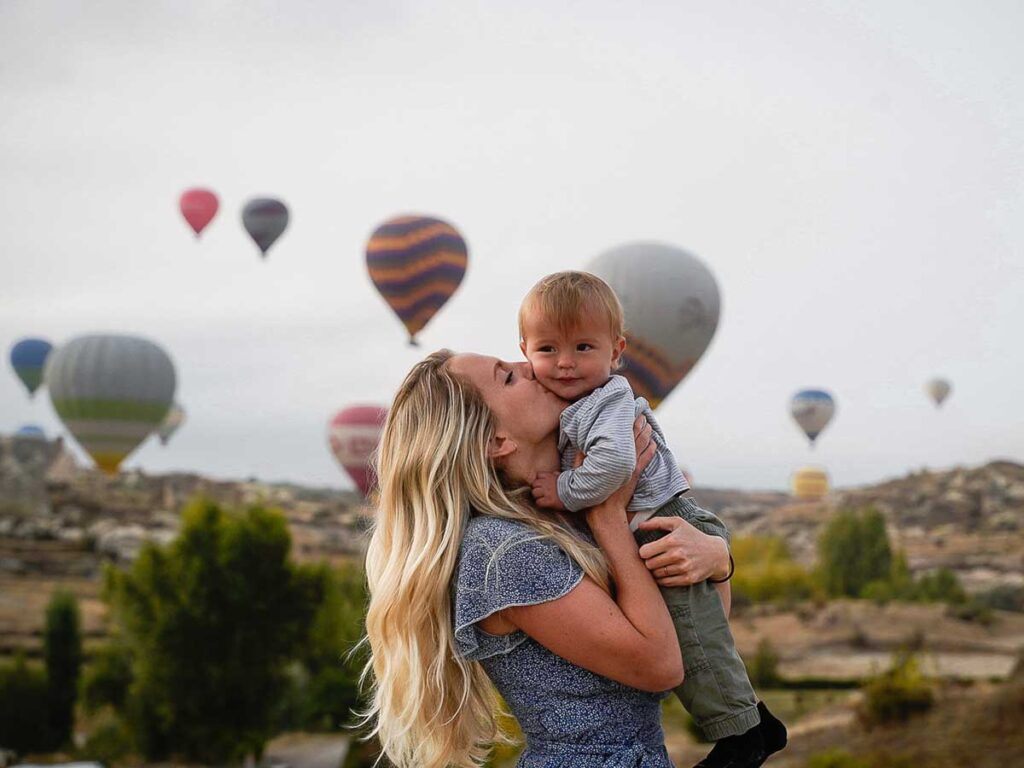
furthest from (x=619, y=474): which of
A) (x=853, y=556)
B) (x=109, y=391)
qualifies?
(x=853, y=556)

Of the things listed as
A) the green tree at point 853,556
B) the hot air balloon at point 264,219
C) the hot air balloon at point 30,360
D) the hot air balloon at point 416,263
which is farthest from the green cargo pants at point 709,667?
the hot air balloon at point 30,360

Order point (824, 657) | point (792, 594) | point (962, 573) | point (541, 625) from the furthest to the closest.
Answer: point (962, 573), point (792, 594), point (824, 657), point (541, 625)

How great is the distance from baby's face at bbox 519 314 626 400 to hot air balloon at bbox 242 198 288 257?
3378 centimetres

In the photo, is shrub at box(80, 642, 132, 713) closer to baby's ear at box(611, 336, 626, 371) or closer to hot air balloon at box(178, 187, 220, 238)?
hot air balloon at box(178, 187, 220, 238)

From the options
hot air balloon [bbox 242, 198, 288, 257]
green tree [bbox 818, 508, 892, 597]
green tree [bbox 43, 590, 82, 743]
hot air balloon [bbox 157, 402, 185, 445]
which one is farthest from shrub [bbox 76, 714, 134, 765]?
green tree [bbox 818, 508, 892, 597]

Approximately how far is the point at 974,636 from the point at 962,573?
15.5m

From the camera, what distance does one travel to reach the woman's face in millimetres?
2744

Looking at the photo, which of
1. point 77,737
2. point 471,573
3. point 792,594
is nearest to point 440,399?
point 471,573

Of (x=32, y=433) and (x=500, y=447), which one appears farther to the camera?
(x=32, y=433)

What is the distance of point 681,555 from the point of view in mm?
2613

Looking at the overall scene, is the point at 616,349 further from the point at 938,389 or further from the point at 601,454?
the point at 938,389

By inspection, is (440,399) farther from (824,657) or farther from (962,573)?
(962,573)

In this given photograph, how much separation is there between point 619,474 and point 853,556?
49.3 m

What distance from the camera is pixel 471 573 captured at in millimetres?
2641
